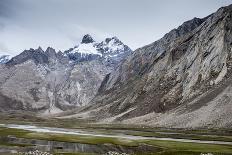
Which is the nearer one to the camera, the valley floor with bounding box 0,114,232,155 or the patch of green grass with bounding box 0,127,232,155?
the valley floor with bounding box 0,114,232,155

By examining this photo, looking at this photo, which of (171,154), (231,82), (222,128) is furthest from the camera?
(231,82)

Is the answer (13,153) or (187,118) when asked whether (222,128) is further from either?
(13,153)

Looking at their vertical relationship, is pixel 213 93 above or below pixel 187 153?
above

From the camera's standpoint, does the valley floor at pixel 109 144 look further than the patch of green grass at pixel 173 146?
No

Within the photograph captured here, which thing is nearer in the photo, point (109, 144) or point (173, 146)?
point (173, 146)

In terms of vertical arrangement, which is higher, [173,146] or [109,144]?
[109,144]

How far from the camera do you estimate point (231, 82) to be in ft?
628

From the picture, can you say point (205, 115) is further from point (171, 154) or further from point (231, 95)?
point (171, 154)

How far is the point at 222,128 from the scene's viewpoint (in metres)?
154

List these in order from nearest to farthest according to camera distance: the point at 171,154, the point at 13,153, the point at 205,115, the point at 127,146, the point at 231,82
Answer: the point at 13,153 → the point at 171,154 → the point at 127,146 → the point at 205,115 → the point at 231,82

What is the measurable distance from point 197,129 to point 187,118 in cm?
2087

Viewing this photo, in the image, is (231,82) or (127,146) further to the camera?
(231,82)

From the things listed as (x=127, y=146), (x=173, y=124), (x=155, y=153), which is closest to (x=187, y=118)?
(x=173, y=124)

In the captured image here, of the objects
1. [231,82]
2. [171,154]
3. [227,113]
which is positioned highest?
[231,82]
